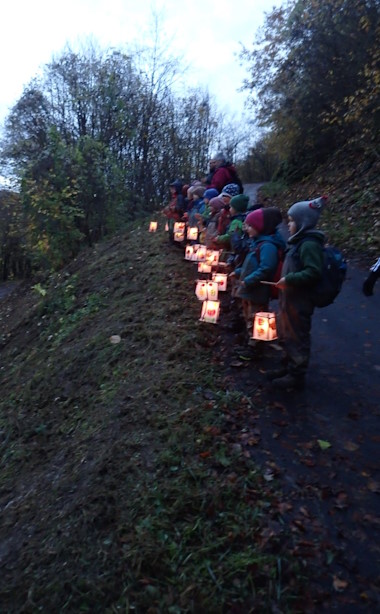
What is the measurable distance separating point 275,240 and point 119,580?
12.8ft

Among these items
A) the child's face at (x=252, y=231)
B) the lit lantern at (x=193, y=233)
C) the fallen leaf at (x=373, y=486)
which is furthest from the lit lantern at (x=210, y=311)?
the lit lantern at (x=193, y=233)

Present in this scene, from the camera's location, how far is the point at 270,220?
20.3ft

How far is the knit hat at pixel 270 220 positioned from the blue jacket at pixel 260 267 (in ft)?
0.19

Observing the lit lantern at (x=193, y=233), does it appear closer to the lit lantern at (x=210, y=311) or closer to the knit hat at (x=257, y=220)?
the lit lantern at (x=210, y=311)

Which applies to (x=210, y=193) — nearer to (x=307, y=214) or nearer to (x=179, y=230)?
(x=179, y=230)

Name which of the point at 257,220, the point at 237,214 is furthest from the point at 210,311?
the point at 237,214

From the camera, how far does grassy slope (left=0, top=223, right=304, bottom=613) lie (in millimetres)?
3637

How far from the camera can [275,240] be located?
6.22 metres

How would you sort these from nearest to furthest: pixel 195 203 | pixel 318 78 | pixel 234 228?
pixel 234 228
pixel 195 203
pixel 318 78

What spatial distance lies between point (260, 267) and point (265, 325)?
2.14ft

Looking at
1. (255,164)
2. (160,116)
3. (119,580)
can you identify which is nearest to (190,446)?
(119,580)

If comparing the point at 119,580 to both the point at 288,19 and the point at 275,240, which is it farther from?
the point at 288,19

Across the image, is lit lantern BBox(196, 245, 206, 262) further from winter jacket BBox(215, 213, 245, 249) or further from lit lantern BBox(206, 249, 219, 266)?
winter jacket BBox(215, 213, 245, 249)

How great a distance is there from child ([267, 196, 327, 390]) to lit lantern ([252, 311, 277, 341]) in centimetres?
32
